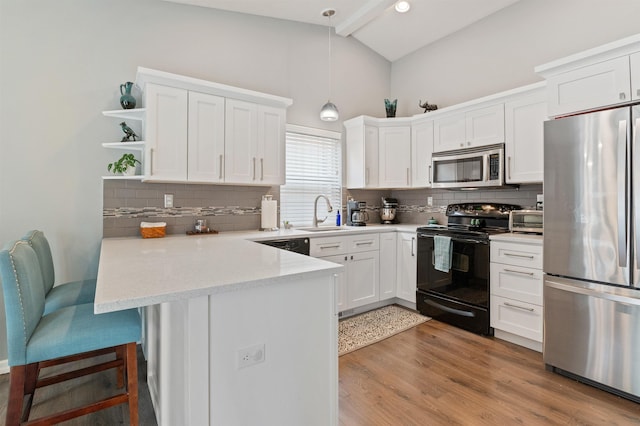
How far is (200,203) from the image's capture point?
315 centimetres

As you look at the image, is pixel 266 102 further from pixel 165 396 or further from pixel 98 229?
pixel 165 396

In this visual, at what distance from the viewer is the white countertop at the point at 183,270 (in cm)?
106

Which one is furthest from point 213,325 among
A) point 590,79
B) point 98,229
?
point 590,79

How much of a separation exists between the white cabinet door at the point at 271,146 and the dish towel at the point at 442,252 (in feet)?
5.52

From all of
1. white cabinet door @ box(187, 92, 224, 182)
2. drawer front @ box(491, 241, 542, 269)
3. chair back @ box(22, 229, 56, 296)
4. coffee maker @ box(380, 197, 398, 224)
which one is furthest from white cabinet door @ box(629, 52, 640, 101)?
chair back @ box(22, 229, 56, 296)

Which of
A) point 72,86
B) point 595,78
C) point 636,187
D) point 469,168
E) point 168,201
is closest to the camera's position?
point 636,187

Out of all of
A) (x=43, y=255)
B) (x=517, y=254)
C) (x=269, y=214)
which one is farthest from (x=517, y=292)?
(x=43, y=255)

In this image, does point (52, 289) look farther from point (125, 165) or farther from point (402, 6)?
point (402, 6)

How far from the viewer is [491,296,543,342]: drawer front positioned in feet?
8.63

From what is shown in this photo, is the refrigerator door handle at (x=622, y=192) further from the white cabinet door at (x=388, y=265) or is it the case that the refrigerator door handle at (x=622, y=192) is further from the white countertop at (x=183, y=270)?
the white cabinet door at (x=388, y=265)

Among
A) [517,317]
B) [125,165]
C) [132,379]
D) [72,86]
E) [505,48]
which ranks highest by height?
[505,48]

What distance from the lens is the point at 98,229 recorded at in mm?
2674

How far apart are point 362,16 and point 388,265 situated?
2.79 meters

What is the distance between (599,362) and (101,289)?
9.38 ft
